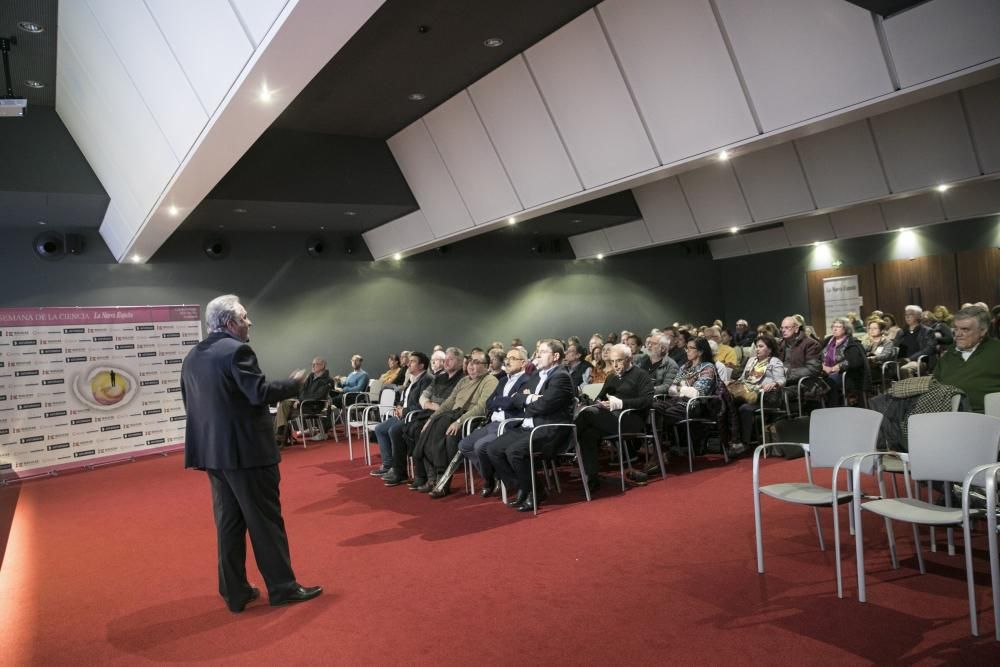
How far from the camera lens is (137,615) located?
152 inches

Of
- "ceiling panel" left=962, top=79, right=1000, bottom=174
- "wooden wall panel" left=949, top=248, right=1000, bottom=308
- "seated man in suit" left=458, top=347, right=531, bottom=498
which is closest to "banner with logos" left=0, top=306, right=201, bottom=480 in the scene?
"seated man in suit" left=458, top=347, right=531, bottom=498

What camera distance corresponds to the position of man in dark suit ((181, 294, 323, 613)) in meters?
3.58

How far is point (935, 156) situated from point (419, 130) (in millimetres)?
6567

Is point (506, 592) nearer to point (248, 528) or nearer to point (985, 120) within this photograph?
point (248, 528)

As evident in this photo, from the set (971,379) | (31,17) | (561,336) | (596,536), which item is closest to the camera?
(971,379)

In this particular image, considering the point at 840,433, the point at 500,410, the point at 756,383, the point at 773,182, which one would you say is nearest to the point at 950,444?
the point at 840,433

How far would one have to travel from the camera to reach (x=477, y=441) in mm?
5914

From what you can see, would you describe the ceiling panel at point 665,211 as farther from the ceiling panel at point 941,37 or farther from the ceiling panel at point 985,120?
the ceiling panel at point 941,37

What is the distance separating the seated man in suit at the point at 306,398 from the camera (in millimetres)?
10078

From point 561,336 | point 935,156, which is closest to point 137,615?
point 935,156

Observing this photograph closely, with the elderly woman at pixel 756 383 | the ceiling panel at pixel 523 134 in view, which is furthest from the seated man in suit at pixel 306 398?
the elderly woman at pixel 756 383

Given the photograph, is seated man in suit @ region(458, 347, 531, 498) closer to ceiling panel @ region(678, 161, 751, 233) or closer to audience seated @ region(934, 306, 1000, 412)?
audience seated @ region(934, 306, 1000, 412)

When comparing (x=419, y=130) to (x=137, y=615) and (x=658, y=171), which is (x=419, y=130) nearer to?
(x=658, y=171)

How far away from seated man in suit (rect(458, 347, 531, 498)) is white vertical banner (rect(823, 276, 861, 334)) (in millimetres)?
10351
